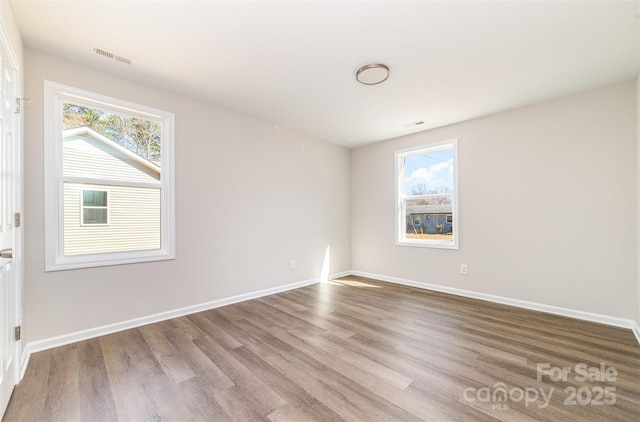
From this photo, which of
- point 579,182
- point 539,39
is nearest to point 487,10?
point 539,39

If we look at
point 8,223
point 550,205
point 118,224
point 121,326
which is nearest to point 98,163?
point 118,224

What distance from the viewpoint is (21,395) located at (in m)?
1.69

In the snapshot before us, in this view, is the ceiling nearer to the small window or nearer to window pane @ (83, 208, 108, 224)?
the small window

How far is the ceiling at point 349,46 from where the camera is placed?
5.91ft

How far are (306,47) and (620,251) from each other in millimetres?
3747

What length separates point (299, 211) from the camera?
438cm

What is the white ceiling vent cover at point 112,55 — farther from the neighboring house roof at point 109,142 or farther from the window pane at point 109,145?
the neighboring house roof at point 109,142

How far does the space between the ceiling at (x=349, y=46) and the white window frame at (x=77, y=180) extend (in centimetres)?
31

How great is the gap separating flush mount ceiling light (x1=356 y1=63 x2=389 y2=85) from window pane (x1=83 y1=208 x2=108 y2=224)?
113 inches

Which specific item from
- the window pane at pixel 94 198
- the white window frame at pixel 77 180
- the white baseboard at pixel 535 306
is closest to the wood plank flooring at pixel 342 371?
the white baseboard at pixel 535 306

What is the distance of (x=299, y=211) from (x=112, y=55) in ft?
9.47

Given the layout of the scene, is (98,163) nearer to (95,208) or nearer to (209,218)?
(95,208)

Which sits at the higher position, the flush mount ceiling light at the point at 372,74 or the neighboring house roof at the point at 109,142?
the flush mount ceiling light at the point at 372,74

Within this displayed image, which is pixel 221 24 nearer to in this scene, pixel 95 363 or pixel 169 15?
pixel 169 15
